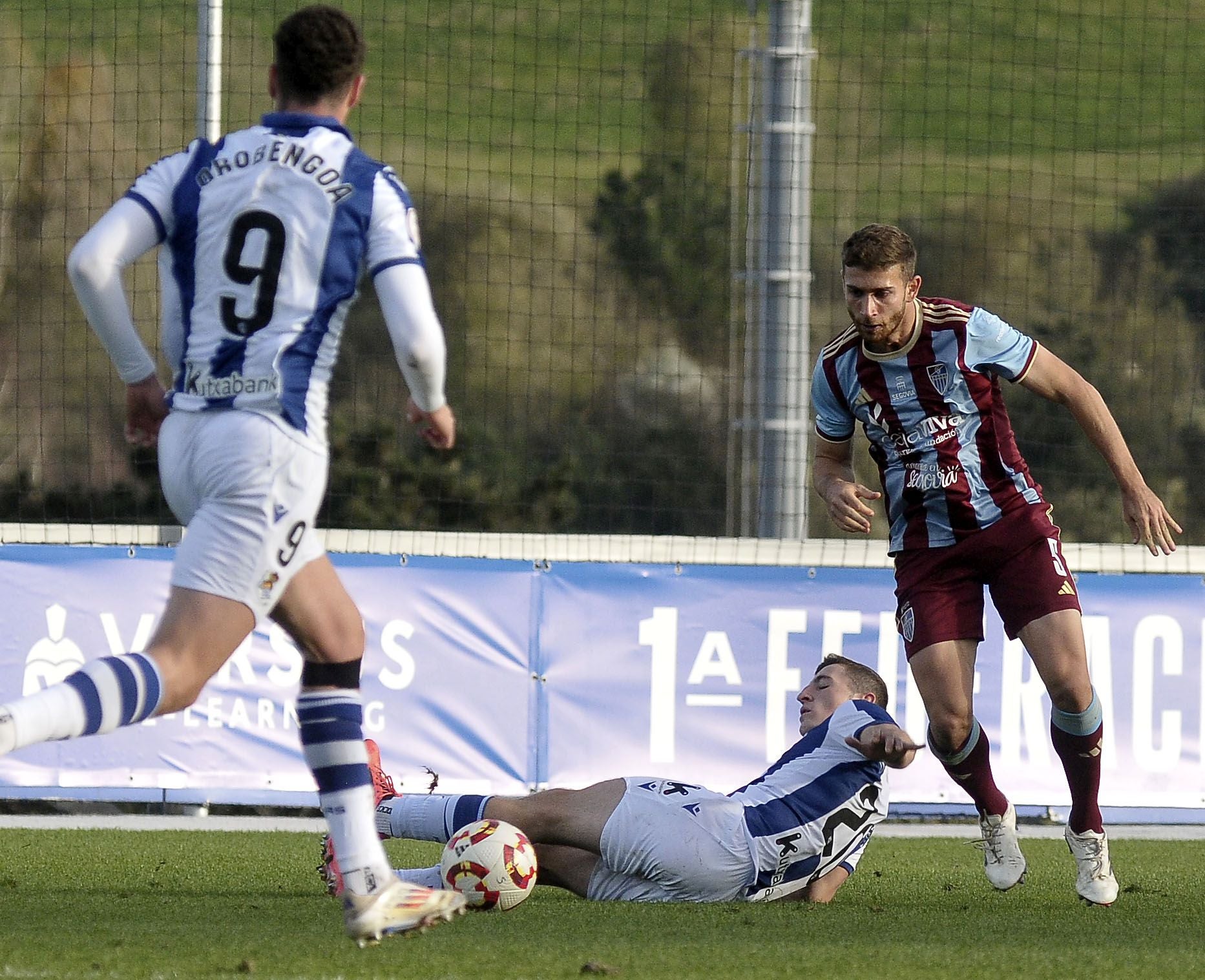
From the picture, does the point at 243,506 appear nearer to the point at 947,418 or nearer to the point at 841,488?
the point at 841,488

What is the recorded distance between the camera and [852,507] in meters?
5.80

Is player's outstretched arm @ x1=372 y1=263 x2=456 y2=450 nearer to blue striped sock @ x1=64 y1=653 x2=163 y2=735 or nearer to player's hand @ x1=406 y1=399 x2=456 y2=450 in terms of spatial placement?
player's hand @ x1=406 y1=399 x2=456 y2=450

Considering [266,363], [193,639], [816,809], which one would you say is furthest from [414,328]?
[816,809]

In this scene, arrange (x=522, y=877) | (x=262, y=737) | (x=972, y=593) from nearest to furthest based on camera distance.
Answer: (x=522, y=877) → (x=972, y=593) → (x=262, y=737)

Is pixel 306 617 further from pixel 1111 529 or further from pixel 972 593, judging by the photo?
pixel 1111 529

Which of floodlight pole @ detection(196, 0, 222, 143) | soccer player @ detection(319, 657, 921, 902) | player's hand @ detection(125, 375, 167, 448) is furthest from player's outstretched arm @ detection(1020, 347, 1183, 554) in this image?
floodlight pole @ detection(196, 0, 222, 143)

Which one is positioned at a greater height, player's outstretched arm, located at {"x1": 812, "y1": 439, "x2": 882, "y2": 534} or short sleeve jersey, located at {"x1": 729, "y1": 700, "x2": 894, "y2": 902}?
player's outstretched arm, located at {"x1": 812, "y1": 439, "x2": 882, "y2": 534}

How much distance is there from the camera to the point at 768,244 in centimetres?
1044

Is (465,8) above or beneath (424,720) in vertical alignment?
above

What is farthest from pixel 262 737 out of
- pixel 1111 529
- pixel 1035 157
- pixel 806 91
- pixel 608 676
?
pixel 1035 157

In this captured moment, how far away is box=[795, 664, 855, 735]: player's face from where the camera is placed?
5.89 meters

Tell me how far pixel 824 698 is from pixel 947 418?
0.97m

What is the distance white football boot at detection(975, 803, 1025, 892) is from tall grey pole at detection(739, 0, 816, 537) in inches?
163

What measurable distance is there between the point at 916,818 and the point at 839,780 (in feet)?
13.4
